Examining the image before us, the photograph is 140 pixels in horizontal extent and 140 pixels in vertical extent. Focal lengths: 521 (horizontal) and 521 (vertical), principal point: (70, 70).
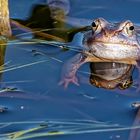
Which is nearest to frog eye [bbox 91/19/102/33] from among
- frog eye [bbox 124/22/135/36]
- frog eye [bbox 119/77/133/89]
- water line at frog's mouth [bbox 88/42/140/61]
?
water line at frog's mouth [bbox 88/42/140/61]

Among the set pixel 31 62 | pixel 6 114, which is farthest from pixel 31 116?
pixel 31 62

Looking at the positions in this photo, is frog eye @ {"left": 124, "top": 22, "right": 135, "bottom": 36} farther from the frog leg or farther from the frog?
the frog leg

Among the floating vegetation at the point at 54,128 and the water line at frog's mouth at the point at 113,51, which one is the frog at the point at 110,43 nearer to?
the water line at frog's mouth at the point at 113,51

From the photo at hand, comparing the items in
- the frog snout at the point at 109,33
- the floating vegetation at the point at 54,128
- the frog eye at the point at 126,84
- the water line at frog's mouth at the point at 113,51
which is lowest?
the floating vegetation at the point at 54,128

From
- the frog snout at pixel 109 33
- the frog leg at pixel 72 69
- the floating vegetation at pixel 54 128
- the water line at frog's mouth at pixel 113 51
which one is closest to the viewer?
the floating vegetation at pixel 54 128

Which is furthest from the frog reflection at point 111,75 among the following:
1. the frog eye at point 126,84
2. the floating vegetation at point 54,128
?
the floating vegetation at point 54,128

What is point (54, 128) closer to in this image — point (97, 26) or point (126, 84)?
point (126, 84)

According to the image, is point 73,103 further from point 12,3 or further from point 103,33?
point 12,3

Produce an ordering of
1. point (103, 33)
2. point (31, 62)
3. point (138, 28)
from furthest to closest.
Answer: point (138, 28) < point (103, 33) < point (31, 62)
